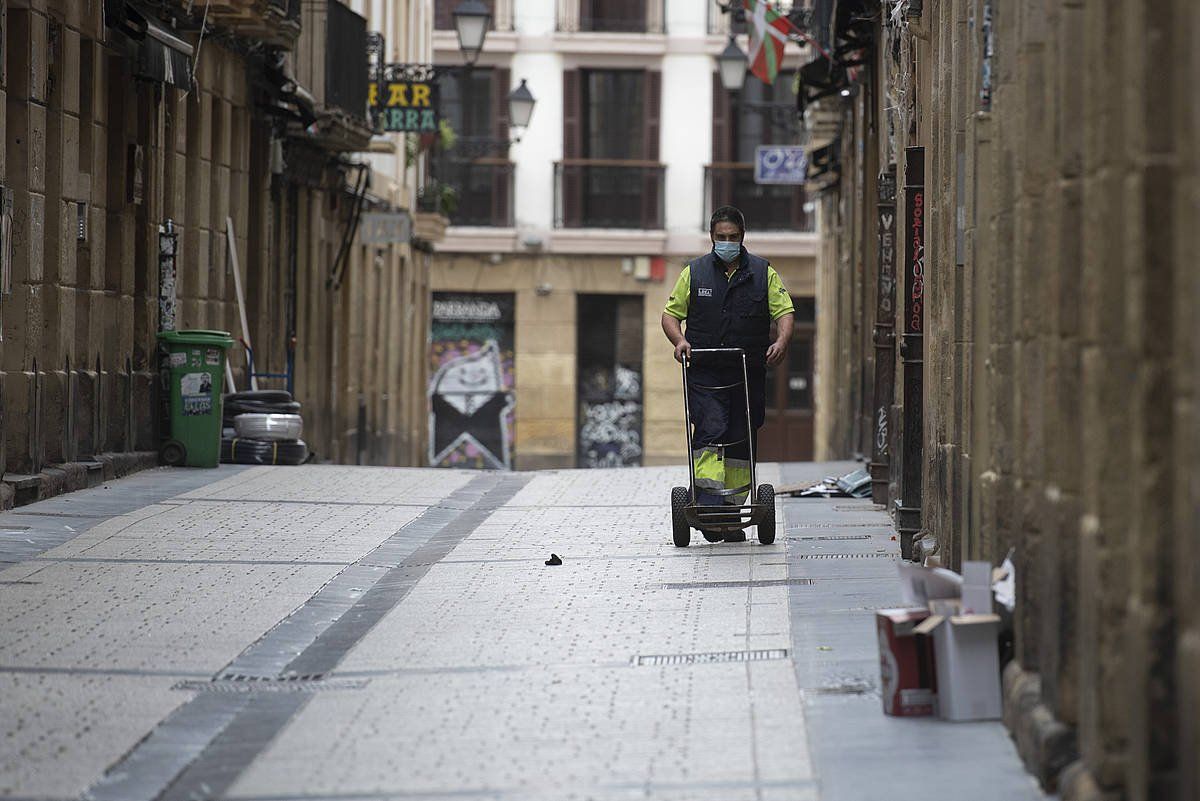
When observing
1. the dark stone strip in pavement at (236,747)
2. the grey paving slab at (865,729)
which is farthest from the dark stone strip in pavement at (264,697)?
the grey paving slab at (865,729)

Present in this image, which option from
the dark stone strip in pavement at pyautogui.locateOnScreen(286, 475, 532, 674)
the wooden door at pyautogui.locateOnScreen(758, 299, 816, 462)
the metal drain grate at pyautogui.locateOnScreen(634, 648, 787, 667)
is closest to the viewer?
the metal drain grate at pyautogui.locateOnScreen(634, 648, 787, 667)

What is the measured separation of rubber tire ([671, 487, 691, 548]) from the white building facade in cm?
3015

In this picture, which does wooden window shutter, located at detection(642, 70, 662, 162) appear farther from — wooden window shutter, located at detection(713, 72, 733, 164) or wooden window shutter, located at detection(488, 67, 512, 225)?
wooden window shutter, located at detection(488, 67, 512, 225)

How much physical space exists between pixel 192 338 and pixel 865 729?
12.5 m

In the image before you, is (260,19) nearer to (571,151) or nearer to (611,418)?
(611,418)

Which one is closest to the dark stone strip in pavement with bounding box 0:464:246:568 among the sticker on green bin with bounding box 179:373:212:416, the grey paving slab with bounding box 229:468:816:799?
the sticker on green bin with bounding box 179:373:212:416

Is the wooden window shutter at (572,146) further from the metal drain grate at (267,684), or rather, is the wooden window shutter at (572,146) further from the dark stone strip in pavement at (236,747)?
the dark stone strip in pavement at (236,747)

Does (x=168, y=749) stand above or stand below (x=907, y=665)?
below

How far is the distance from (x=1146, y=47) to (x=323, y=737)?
10.7ft

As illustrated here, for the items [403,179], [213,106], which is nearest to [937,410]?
[213,106]

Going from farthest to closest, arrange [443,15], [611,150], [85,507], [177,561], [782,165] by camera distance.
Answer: [611,150] → [443,15] → [782,165] → [85,507] → [177,561]

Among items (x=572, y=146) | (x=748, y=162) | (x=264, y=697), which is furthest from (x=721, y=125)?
(x=264, y=697)

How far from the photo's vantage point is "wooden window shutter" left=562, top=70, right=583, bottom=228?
42.8m

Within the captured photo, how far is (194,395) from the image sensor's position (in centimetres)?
1834
